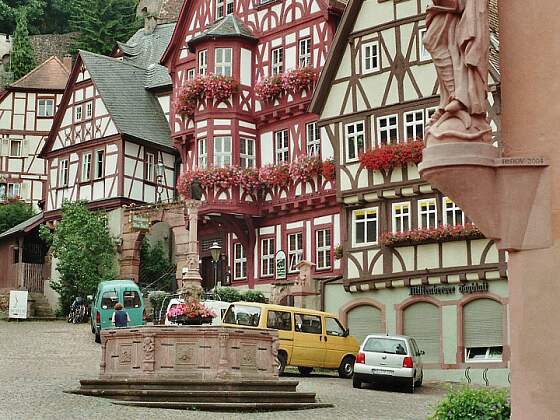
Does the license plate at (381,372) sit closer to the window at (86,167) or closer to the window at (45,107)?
the window at (86,167)

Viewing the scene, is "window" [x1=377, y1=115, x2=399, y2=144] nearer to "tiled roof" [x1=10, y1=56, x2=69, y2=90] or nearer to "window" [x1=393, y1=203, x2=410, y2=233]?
"window" [x1=393, y1=203, x2=410, y2=233]

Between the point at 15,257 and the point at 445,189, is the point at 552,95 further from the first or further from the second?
the point at 15,257

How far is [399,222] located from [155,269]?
16.0 m

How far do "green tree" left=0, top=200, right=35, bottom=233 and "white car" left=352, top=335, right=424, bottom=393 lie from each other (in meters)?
34.7

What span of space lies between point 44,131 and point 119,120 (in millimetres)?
18825

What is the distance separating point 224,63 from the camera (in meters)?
39.4

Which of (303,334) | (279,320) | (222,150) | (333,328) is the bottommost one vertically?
(303,334)

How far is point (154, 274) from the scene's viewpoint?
45406 millimetres

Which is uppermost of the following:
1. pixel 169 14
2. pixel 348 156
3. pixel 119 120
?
pixel 169 14

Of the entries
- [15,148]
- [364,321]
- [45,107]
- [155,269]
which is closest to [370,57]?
[364,321]

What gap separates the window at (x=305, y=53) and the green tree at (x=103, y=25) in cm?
3676

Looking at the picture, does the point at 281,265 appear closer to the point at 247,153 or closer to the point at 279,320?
the point at 247,153

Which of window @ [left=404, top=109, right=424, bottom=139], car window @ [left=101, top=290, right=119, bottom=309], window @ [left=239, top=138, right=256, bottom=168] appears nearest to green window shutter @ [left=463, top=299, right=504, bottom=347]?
window @ [left=404, top=109, right=424, bottom=139]

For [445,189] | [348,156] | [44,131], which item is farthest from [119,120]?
[445,189]
